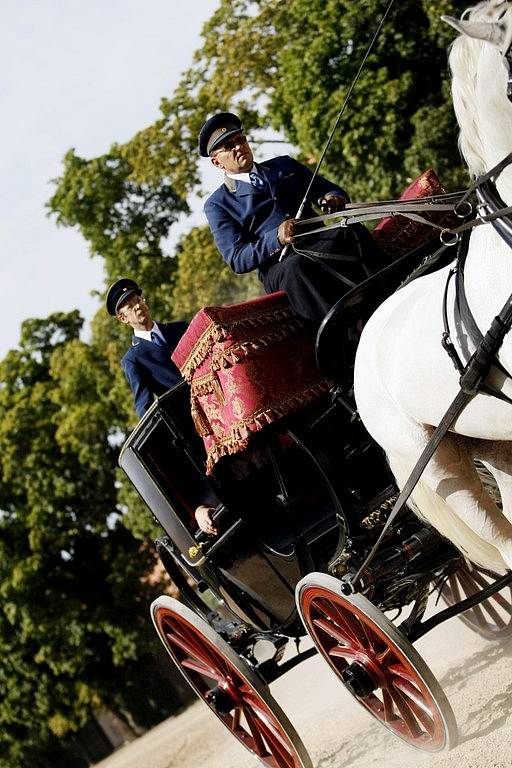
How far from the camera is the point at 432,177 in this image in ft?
16.8

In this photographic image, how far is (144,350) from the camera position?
5.88 m

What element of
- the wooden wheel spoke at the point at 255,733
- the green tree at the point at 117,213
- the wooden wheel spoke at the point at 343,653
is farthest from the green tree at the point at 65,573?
the wooden wheel spoke at the point at 343,653

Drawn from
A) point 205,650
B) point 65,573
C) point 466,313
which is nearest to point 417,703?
point 205,650

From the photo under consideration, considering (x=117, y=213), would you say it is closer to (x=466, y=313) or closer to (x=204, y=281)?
(x=204, y=281)

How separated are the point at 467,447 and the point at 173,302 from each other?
16485mm

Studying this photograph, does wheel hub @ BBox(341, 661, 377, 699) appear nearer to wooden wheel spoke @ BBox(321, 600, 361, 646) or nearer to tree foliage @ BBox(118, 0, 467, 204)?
wooden wheel spoke @ BBox(321, 600, 361, 646)

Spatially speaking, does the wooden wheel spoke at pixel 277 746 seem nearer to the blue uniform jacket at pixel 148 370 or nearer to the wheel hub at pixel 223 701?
the wheel hub at pixel 223 701

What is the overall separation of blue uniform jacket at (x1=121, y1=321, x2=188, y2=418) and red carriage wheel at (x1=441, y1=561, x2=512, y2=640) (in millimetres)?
2158

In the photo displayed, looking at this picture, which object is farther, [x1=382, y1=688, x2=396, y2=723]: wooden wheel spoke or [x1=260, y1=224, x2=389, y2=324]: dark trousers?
[x1=382, y1=688, x2=396, y2=723]: wooden wheel spoke

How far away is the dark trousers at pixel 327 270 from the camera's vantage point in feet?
15.5

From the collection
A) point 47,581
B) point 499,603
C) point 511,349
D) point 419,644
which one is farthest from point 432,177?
point 47,581

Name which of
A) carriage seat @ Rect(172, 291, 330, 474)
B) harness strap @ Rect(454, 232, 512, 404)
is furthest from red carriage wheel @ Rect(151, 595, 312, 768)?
Answer: harness strap @ Rect(454, 232, 512, 404)

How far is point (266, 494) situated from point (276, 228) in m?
1.34

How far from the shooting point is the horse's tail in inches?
169
